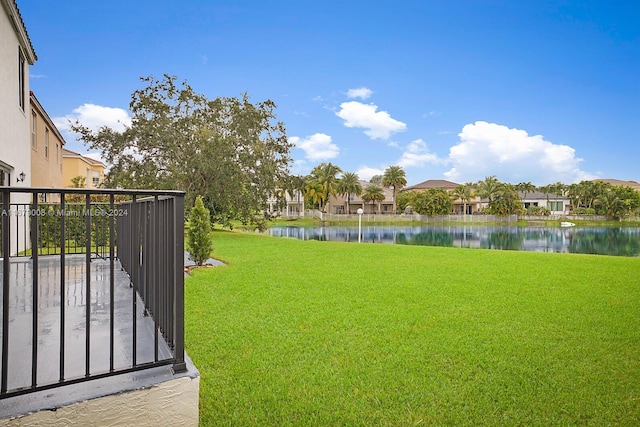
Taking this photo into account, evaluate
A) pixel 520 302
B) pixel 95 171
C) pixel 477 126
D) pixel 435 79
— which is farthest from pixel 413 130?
pixel 520 302

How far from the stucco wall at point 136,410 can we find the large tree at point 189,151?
17703mm

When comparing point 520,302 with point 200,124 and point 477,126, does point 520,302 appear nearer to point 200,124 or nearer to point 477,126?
point 200,124

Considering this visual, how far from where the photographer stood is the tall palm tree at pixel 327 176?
53031mm

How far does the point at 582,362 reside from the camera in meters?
3.75

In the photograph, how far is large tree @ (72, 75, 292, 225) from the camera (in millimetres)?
19609

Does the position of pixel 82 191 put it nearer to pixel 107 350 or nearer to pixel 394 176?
pixel 107 350

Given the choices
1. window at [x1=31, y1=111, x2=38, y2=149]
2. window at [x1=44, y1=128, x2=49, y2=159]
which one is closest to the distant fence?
window at [x1=44, y1=128, x2=49, y2=159]

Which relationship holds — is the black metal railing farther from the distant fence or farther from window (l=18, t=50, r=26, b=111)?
the distant fence

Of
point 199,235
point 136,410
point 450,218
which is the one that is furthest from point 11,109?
point 450,218

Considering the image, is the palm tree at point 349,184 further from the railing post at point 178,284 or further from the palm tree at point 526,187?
the railing post at point 178,284

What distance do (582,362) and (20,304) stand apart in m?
5.47

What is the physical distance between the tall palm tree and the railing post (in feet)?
166

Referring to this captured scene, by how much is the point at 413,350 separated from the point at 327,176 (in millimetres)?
49807

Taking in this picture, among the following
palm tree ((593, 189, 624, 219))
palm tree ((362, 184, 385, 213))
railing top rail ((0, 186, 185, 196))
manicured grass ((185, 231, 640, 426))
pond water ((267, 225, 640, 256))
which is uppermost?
palm tree ((362, 184, 385, 213))
